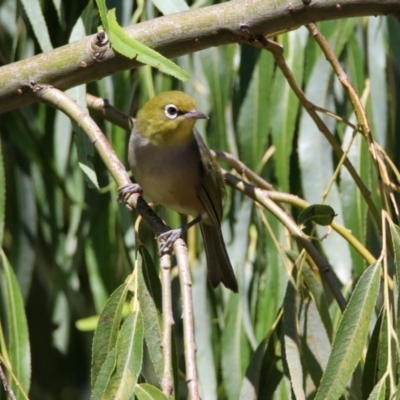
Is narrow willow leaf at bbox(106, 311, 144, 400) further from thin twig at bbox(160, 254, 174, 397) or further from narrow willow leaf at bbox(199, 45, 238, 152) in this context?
narrow willow leaf at bbox(199, 45, 238, 152)

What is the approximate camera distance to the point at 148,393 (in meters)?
1.87

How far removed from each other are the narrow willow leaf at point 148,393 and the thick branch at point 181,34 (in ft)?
3.17

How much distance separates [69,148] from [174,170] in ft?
1.50

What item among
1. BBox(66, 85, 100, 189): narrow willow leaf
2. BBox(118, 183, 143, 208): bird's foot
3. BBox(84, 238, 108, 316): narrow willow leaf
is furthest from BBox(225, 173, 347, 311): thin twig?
BBox(84, 238, 108, 316): narrow willow leaf

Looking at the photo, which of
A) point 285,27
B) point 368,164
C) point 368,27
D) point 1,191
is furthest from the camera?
point 368,27

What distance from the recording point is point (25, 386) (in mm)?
2855

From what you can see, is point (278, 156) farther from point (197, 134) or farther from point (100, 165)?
point (100, 165)

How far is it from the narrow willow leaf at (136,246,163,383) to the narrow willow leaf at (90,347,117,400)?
0.41ft

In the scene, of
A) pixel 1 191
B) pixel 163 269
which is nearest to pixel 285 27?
pixel 163 269

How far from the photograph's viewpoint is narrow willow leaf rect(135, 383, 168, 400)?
1.83 metres

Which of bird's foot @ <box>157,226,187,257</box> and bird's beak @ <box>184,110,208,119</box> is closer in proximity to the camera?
bird's foot @ <box>157,226,187,257</box>

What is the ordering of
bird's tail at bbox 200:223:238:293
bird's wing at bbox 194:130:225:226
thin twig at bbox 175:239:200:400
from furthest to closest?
bird's wing at bbox 194:130:225:226 < bird's tail at bbox 200:223:238:293 < thin twig at bbox 175:239:200:400

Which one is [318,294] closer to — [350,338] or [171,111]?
[350,338]

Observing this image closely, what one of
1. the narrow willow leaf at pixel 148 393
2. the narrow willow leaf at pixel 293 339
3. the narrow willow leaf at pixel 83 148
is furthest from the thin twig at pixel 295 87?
the narrow willow leaf at pixel 148 393
